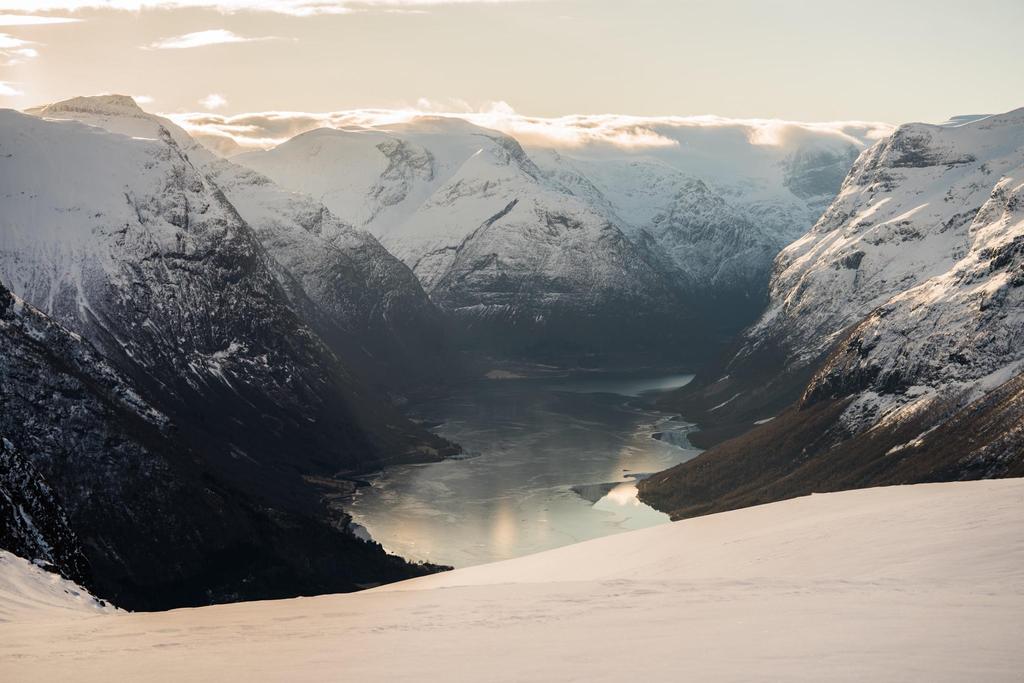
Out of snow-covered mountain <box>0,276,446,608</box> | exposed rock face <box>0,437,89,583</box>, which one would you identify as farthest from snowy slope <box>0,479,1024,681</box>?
snow-covered mountain <box>0,276,446,608</box>

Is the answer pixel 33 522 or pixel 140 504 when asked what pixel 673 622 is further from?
pixel 140 504

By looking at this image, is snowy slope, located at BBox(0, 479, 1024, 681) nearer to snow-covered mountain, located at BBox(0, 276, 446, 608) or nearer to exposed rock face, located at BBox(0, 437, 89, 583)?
exposed rock face, located at BBox(0, 437, 89, 583)

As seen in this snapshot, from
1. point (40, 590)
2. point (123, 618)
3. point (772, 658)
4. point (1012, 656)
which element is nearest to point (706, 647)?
point (772, 658)

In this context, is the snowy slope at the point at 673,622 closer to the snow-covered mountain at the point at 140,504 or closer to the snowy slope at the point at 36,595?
the snowy slope at the point at 36,595

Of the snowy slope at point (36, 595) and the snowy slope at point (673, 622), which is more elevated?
the snowy slope at point (673, 622)

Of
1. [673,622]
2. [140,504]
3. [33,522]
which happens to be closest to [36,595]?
[33,522]

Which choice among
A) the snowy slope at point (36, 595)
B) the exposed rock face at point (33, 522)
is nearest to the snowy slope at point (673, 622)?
the snowy slope at point (36, 595)

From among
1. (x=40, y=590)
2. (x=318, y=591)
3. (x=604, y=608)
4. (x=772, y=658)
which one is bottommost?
(x=318, y=591)

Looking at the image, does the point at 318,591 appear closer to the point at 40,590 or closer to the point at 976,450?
the point at 976,450
